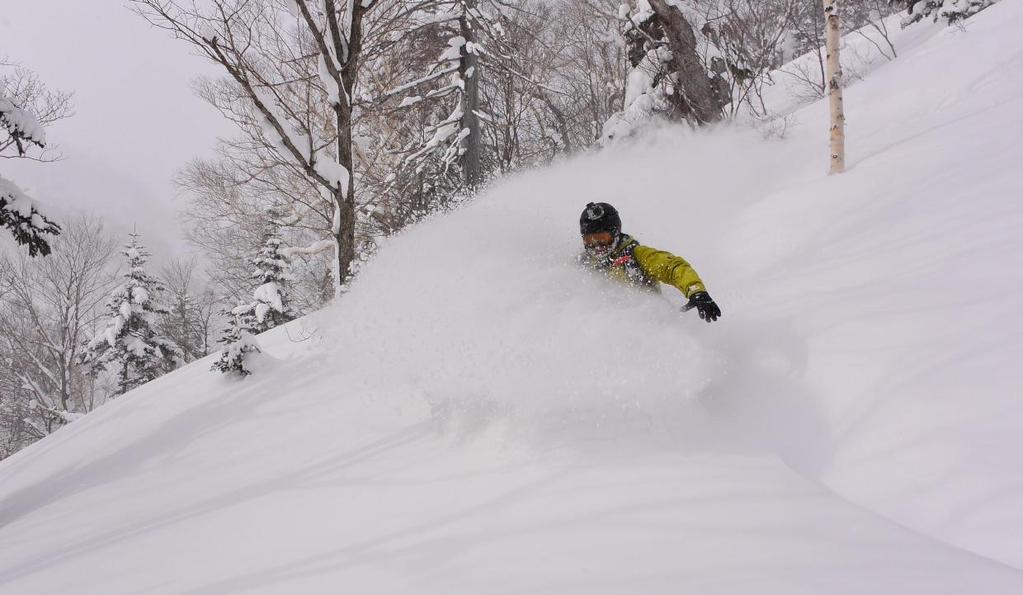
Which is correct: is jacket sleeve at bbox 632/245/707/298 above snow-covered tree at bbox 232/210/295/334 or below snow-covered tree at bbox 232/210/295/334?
below

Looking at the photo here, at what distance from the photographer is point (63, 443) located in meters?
6.80

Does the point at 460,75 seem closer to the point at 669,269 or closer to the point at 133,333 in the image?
the point at 669,269

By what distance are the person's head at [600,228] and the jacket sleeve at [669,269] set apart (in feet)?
0.77

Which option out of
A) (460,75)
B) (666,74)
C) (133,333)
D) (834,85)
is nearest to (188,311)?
(133,333)

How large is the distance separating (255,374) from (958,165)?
7.74 m

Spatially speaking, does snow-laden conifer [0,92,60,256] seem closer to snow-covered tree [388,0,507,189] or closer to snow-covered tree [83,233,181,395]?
snow-covered tree [388,0,507,189]

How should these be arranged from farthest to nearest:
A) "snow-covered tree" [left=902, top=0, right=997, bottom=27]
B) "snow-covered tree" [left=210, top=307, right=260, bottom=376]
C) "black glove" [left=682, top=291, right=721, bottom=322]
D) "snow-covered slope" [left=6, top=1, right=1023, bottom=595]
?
"snow-covered tree" [left=902, top=0, right=997, bottom=27] → "snow-covered tree" [left=210, top=307, right=260, bottom=376] → "black glove" [left=682, top=291, right=721, bottom=322] → "snow-covered slope" [left=6, top=1, right=1023, bottom=595]

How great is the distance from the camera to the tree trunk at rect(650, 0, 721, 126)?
9969 millimetres

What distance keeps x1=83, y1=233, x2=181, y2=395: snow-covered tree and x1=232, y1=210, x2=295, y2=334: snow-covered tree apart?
487 cm

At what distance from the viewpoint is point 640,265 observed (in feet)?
12.8

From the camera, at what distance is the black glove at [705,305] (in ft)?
10.6

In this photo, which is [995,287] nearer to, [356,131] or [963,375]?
[963,375]

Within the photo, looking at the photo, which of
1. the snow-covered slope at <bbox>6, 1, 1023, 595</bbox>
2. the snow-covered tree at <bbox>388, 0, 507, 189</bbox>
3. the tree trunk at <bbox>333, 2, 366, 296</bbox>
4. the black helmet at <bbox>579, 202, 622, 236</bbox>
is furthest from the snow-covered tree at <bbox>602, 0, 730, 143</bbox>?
the black helmet at <bbox>579, 202, 622, 236</bbox>

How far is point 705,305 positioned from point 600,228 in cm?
104
